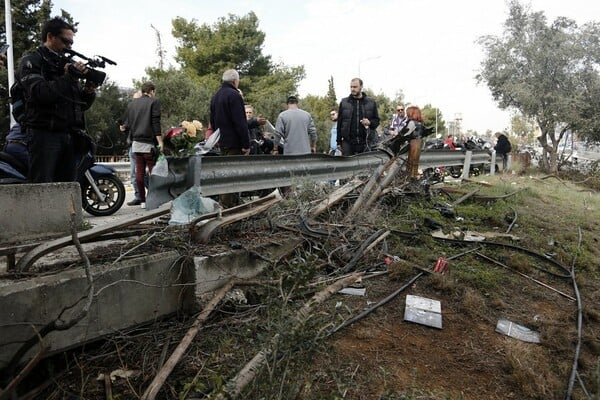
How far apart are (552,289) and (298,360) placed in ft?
8.58

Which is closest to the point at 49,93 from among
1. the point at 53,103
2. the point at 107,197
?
the point at 53,103

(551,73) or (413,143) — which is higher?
(551,73)

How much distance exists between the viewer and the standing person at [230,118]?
5.23 metres

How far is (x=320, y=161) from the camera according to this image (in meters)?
5.73

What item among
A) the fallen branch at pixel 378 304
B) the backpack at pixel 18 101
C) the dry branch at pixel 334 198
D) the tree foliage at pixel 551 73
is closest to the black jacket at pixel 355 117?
the dry branch at pixel 334 198

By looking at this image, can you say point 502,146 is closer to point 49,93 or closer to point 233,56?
point 49,93

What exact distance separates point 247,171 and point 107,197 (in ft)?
8.56

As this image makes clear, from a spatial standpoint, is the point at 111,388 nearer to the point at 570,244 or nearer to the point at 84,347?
the point at 84,347

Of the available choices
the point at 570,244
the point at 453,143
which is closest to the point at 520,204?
the point at 570,244

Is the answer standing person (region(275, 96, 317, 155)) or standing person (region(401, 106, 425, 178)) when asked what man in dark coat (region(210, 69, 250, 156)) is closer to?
standing person (region(275, 96, 317, 155))

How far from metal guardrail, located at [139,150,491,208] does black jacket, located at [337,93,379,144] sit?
0.59 m

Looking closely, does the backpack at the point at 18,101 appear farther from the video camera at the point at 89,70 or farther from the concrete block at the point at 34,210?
the concrete block at the point at 34,210

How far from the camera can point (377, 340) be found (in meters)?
2.59

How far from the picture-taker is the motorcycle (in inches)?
192
